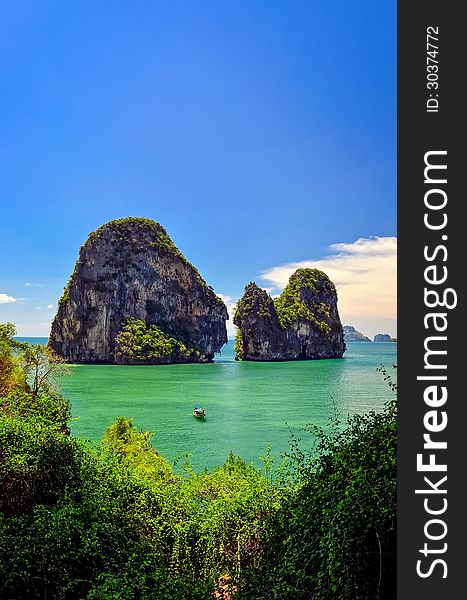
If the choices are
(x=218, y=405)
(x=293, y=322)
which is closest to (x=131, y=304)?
(x=293, y=322)

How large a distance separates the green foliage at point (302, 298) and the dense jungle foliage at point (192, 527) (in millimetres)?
76903

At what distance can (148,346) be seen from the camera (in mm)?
68875

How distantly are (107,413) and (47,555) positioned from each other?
22.8m

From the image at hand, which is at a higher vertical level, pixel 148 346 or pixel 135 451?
pixel 148 346

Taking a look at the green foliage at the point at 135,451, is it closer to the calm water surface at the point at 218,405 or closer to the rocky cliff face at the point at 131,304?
→ the calm water surface at the point at 218,405

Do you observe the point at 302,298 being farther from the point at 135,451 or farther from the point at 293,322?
the point at 135,451

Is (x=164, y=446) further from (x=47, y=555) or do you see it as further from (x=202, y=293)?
(x=202, y=293)

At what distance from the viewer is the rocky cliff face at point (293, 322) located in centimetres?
7812

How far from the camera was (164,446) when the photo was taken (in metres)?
19.0

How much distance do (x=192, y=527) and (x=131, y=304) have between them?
70.1m

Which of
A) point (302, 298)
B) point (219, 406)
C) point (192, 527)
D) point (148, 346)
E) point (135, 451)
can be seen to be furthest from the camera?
point (302, 298)

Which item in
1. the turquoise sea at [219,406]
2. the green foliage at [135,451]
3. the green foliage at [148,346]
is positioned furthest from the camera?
the green foliage at [148,346]

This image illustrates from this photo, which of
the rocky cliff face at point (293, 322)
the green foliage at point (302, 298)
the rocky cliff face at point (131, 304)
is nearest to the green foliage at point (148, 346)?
the rocky cliff face at point (131, 304)

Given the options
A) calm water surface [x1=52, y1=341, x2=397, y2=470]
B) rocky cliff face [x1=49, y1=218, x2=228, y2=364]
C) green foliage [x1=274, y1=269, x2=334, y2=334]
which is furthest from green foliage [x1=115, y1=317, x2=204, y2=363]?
green foliage [x1=274, y1=269, x2=334, y2=334]
